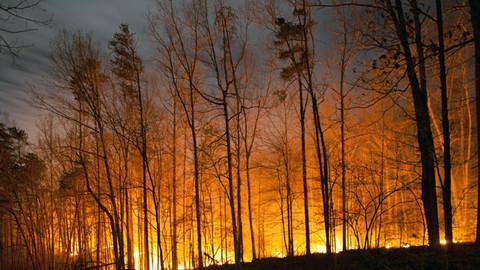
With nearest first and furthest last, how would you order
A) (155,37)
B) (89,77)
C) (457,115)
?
(89,77) → (155,37) → (457,115)

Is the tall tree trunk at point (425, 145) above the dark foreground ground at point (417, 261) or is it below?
above

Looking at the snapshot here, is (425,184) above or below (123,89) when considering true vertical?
below

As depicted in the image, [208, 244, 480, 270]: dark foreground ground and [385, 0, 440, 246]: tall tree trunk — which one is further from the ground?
[385, 0, 440, 246]: tall tree trunk

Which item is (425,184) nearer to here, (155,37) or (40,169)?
(155,37)

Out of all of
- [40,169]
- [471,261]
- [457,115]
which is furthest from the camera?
[40,169]

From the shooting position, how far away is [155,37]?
11.5m

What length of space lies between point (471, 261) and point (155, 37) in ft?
36.9

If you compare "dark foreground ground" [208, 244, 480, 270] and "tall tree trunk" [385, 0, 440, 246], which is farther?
"tall tree trunk" [385, 0, 440, 246]

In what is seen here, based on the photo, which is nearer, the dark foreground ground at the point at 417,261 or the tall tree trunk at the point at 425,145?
the dark foreground ground at the point at 417,261

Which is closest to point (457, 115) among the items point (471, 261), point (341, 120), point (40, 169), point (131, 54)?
point (341, 120)

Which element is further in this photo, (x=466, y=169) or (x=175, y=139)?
(x=175, y=139)

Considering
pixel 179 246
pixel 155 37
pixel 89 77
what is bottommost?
pixel 179 246

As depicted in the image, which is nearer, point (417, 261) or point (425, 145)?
point (417, 261)

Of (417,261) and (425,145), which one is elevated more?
(425,145)
